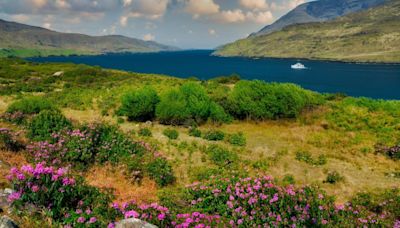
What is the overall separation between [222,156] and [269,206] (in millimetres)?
8385

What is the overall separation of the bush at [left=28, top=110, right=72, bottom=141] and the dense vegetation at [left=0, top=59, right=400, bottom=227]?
0.07 meters

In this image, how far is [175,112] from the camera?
81.6 ft

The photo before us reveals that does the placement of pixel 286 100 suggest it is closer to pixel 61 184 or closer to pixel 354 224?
pixel 354 224

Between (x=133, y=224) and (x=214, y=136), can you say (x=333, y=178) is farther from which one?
(x=133, y=224)

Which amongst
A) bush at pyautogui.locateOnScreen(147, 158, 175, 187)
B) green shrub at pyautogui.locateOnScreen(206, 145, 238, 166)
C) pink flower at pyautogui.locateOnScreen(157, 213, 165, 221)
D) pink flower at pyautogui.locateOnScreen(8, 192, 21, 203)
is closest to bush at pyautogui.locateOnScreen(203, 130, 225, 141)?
green shrub at pyautogui.locateOnScreen(206, 145, 238, 166)

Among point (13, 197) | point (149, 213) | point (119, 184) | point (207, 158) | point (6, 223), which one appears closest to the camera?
point (6, 223)

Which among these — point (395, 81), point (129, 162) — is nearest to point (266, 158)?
point (129, 162)

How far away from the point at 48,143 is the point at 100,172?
124 inches

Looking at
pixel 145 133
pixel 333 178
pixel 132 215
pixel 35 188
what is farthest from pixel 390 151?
pixel 35 188

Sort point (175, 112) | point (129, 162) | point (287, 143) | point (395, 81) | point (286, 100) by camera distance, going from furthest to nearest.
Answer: point (395, 81), point (286, 100), point (175, 112), point (287, 143), point (129, 162)

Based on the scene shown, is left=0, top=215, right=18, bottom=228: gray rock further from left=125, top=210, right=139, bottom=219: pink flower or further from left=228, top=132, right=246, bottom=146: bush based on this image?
left=228, top=132, right=246, bottom=146: bush

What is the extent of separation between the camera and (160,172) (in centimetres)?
1285

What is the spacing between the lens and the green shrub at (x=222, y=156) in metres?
16.3

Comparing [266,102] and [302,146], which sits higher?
[266,102]
